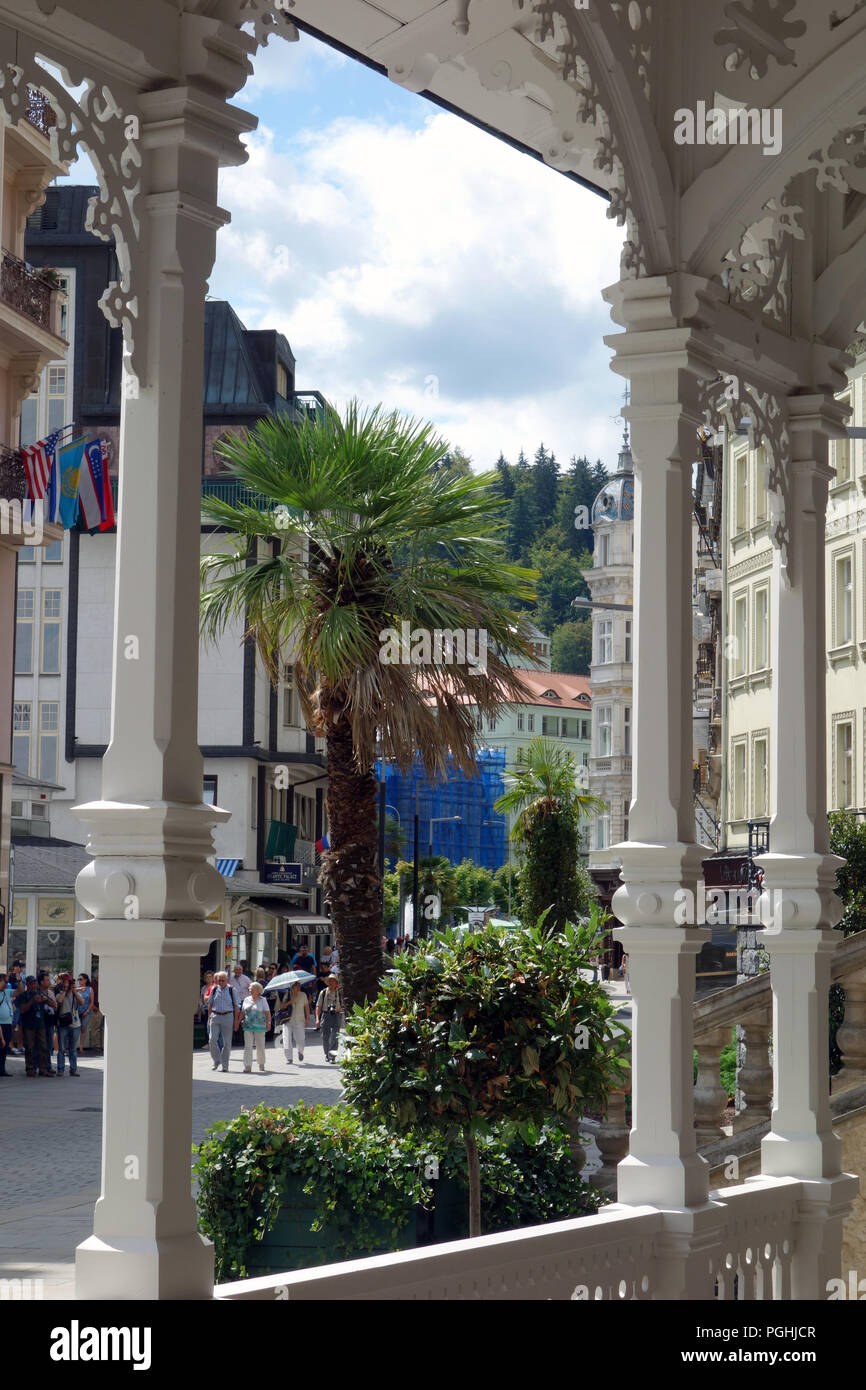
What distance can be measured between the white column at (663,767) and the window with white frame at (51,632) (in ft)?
147

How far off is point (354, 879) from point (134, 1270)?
965 centimetres

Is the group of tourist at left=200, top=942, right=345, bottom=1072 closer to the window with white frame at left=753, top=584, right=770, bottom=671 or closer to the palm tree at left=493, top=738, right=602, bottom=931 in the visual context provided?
the palm tree at left=493, top=738, right=602, bottom=931

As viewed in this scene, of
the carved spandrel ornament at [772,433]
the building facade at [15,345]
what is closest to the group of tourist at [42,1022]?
the building facade at [15,345]

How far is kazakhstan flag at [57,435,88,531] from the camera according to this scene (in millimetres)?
29875

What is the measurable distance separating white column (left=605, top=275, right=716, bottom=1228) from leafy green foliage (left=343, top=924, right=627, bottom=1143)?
7.92ft

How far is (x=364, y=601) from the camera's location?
43.8 ft

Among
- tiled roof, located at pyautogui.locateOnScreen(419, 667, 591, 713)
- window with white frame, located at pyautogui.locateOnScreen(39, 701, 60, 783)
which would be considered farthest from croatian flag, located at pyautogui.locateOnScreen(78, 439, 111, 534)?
tiled roof, located at pyautogui.locateOnScreen(419, 667, 591, 713)

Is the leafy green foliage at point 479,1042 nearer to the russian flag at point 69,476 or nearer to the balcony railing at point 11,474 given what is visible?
the balcony railing at point 11,474

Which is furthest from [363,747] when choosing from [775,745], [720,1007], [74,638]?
[74,638]

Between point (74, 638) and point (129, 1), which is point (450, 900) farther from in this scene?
point (129, 1)

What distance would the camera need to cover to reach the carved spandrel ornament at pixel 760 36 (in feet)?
17.4

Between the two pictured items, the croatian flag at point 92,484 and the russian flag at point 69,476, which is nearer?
the croatian flag at point 92,484

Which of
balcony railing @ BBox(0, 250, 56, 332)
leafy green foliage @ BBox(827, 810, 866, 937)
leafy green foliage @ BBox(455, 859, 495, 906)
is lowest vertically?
leafy green foliage @ BBox(455, 859, 495, 906)
